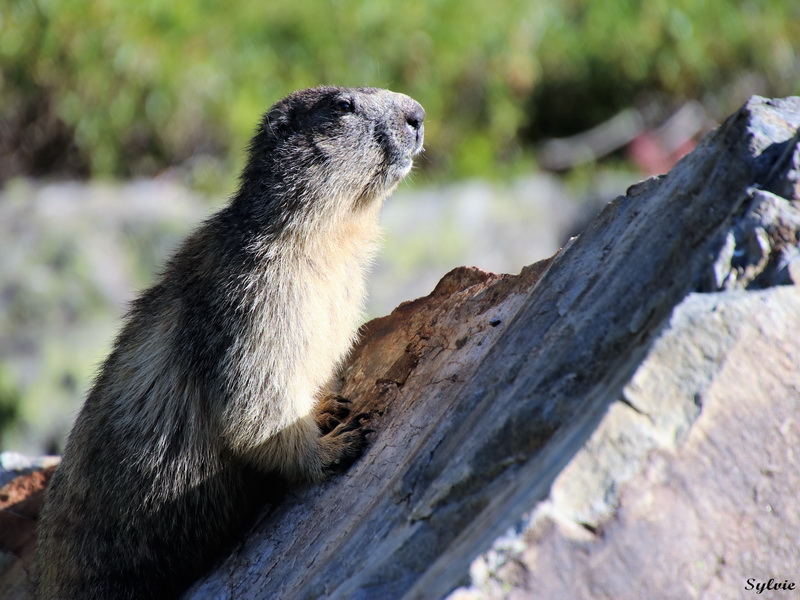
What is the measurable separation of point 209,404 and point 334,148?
1.83 meters

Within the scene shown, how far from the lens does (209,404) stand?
548 centimetres

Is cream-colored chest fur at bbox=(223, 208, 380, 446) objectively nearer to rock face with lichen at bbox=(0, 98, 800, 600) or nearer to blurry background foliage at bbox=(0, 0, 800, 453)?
rock face with lichen at bbox=(0, 98, 800, 600)

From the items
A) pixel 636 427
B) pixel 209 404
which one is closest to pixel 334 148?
pixel 209 404

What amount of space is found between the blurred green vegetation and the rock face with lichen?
10.1 meters

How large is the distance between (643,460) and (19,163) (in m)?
11.8

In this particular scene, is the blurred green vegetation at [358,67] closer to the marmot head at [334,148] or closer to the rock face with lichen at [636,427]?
the marmot head at [334,148]

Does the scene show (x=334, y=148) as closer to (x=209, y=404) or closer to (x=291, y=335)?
(x=291, y=335)

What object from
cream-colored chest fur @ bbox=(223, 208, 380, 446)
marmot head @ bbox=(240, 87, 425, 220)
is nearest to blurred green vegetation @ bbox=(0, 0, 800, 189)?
marmot head @ bbox=(240, 87, 425, 220)

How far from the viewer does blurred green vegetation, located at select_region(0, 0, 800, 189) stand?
13008mm

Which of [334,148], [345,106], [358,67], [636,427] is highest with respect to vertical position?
[358,67]

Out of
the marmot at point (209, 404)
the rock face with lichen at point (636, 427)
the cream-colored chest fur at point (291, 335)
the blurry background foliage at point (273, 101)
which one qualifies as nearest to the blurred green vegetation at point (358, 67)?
the blurry background foliage at point (273, 101)

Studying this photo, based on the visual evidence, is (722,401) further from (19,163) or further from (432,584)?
(19,163)

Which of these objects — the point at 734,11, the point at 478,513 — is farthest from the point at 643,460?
the point at 734,11

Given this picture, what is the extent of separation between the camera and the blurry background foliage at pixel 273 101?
12250mm
